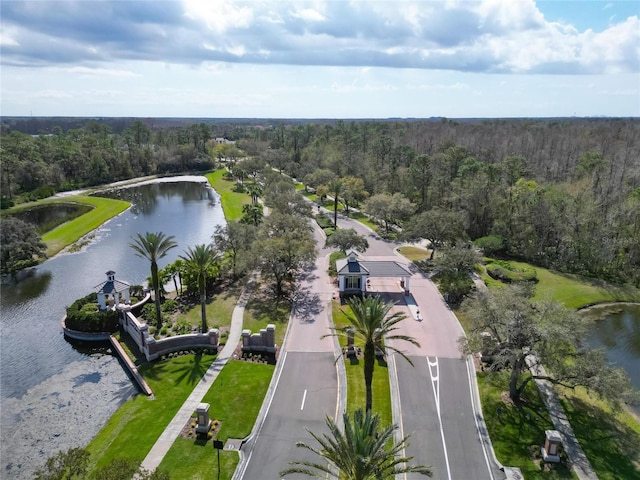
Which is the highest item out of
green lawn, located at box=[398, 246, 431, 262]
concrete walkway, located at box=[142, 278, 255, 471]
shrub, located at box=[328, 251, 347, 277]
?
shrub, located at box=[328, 251, 347, 277]

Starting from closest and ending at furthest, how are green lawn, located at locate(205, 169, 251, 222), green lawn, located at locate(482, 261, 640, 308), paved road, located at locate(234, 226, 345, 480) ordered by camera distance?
1. paved road, located at locate(234, 226, 345, 480)
2. green lawn, located at locate(482, 261, 640, 308)
3. green lawn, located at locate(205, 169, 251, 222)

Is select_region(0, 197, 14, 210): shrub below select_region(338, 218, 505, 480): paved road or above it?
below

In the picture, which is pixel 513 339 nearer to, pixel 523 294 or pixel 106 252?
pixel 523 294

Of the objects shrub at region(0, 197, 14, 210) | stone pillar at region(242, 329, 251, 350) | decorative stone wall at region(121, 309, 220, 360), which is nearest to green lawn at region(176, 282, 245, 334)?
decorative stone wall at region(121, 309, 220, 360)

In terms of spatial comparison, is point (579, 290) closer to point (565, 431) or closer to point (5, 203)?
point (565, 431)

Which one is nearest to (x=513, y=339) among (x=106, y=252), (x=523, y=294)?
(x=523, y=294)

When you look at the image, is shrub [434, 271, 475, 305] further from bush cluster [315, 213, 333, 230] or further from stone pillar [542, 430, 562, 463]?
bush cluster [315, 213, 333, 230]

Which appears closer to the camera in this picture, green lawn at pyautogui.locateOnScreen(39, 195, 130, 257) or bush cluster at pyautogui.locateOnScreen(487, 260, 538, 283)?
bush cluster at pyautogui.locateOnScreen(487, 260, 538, 283)
